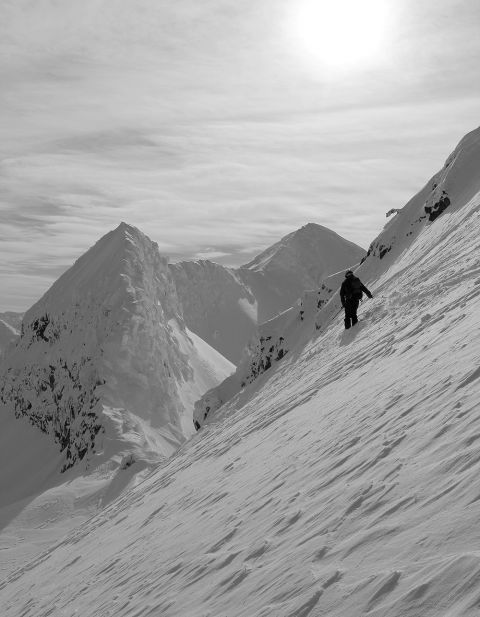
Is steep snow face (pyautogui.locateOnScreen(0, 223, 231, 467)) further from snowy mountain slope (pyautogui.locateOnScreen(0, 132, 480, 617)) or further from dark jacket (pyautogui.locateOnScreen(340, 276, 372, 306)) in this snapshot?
snowy mountain slope (pyautogui.locateOnScreen(0, 132, 480, 617))

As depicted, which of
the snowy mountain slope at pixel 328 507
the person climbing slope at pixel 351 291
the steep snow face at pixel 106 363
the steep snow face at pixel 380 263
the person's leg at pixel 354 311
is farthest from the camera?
the steep snow face at pixel 106 363

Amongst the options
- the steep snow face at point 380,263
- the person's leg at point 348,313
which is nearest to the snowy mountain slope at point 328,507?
the person's leg at point 348,313

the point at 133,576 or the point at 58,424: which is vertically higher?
the point at 58,424

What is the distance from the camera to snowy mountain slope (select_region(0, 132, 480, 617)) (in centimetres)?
418

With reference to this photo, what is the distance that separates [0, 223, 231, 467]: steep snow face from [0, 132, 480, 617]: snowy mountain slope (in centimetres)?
3253

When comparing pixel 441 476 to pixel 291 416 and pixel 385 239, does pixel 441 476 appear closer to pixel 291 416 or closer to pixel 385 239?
pixel 291 416

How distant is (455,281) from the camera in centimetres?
1522

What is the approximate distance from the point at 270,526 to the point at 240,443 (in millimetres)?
6862

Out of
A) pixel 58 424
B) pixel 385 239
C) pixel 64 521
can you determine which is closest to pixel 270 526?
pixel 385 239

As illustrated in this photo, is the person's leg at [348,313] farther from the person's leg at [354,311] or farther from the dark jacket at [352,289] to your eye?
the dark jacket at [352,289]

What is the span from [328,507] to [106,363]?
4868 centimetres

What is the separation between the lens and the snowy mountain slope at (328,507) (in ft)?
13.7

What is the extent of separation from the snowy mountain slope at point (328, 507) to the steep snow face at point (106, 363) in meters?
32.5

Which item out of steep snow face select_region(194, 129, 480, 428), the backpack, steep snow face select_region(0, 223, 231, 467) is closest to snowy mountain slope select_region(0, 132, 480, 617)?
the backpack
